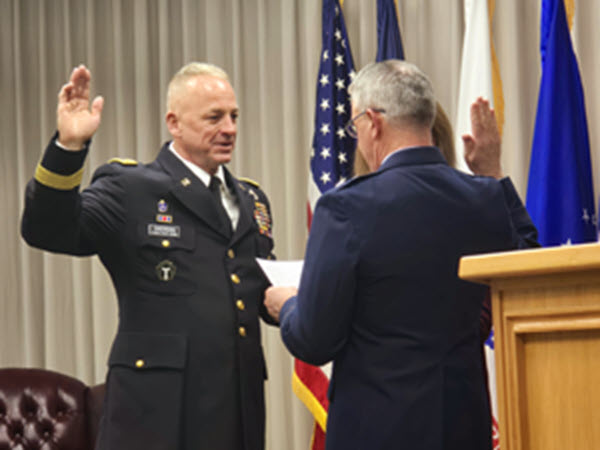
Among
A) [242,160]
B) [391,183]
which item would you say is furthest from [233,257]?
[242,160]

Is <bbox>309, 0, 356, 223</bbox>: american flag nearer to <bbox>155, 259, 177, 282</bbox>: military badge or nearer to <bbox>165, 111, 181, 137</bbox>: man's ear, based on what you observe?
<bbox>165, 111, 181, 137</bbox>: man's ear

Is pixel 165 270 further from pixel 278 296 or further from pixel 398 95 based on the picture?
pixel 398 95

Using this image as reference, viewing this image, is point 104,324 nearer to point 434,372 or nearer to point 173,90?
point 173,90

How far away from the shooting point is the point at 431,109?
1934 millimetres

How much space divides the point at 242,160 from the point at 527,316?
3.60 meters

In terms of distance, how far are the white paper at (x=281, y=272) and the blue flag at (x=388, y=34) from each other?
2019mm

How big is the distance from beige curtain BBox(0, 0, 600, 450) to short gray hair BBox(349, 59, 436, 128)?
86.5 inches

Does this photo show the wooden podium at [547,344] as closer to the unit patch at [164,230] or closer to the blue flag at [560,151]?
the unit patch at [164,230]

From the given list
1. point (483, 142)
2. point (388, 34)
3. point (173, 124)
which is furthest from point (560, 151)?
point (173, 124)

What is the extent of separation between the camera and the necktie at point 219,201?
2.46 meters

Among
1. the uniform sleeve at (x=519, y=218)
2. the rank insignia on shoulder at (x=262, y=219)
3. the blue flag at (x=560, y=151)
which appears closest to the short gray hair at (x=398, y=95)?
the uniform sleeve at (x=519, y=218)

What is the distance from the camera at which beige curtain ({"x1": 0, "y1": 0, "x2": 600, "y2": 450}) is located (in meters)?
4.30

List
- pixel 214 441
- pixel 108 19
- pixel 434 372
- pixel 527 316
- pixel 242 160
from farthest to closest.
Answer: pixel 108 19, pixel 242 160, pixel 214 441, pixel 434 372, pixel 527 316

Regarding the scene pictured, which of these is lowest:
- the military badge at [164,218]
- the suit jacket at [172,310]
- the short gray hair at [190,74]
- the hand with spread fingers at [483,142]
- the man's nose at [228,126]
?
the suit jacket at [172,310]
